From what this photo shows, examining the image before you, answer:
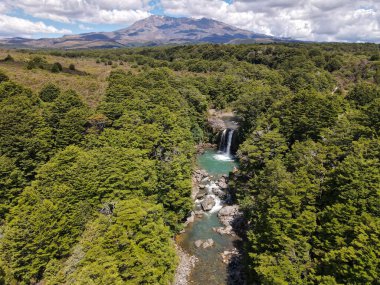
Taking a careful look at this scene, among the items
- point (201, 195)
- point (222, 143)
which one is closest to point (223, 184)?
point (201, 195)

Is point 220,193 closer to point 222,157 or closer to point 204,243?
point 204,243

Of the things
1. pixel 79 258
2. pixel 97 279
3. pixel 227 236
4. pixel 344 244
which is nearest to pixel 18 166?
pixel 79 258

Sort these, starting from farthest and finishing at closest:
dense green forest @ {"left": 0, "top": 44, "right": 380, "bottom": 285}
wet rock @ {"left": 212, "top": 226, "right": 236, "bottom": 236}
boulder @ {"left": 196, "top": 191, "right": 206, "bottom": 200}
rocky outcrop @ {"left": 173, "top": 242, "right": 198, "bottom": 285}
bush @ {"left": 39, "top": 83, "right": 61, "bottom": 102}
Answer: bush @ {"left": 39, "top": 83, "right": 61, "bottom": 102}
boulder @ {"left": 196, "top": 191, "right": 206, "bottom": 200}
wet rock @ {"left": 212, "top": 226, "right": 236, "bottom": 236}
rocky outcrop @ {"left": 173, "top": 242, "right": 198, "bottom": 285}
dense green forest @ {"left": 0, "top": 44, "right": 380, "bottom": 285}

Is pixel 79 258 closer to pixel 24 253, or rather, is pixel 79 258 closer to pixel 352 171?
pixel 24 253

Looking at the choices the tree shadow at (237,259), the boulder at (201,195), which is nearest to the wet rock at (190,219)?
the boulder at (201,195)

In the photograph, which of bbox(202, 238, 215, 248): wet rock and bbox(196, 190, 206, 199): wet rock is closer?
bbox(202, 238, 215, 248): wet rock

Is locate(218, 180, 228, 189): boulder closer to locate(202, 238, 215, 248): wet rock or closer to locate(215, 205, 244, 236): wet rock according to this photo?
locate(215, 205, 244, 236): wet rock

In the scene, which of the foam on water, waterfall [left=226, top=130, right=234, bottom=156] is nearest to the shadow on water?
the foam on water
